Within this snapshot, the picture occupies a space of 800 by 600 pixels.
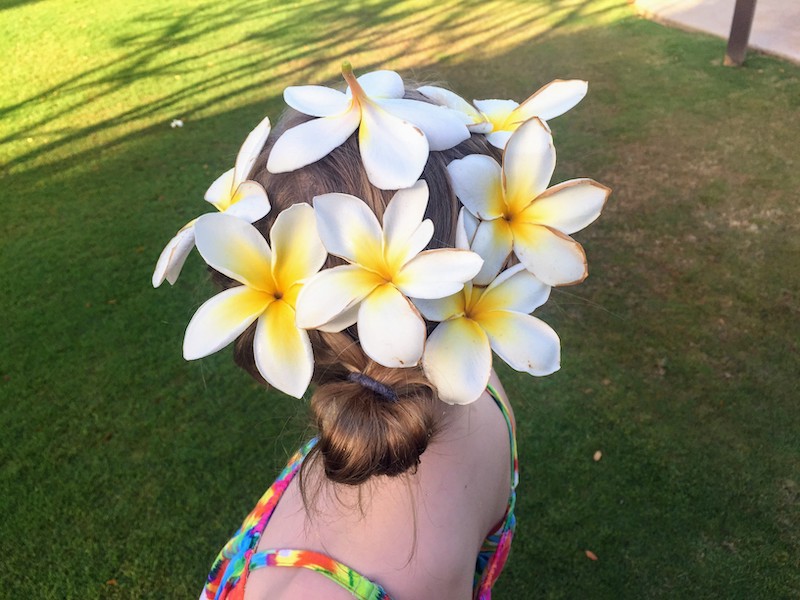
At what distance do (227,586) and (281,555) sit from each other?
0.23m

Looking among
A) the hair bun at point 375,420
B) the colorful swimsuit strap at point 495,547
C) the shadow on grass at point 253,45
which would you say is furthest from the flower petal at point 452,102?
the shadow on grass at point 253,45

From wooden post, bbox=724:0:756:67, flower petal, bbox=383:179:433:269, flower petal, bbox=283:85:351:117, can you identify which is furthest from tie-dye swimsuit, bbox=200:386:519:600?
wooden post, bbox=724:0:756:67

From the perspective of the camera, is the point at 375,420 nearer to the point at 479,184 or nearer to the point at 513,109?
the point at 479,184

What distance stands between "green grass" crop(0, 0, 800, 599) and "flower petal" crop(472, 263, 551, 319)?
1.01ft

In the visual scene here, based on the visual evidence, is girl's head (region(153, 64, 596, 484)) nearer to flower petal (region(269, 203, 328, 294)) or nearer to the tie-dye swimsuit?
flower petal (region(269, 203, 328, 294))

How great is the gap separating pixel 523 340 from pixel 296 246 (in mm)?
343

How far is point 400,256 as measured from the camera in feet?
2.81

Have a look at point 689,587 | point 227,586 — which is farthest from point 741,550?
point 227,586

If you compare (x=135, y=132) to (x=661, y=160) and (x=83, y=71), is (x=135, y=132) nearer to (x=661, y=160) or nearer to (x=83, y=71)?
(x=83, y=71)

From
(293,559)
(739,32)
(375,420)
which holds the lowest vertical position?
(739,32)

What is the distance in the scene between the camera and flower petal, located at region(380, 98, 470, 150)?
922 mm

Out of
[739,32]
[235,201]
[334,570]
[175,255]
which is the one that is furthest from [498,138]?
[739,32]

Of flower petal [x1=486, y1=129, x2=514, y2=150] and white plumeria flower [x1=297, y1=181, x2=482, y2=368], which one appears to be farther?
flower petal [x1=486, y1=129, x2=514, y2=150]

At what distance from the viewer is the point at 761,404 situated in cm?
270
